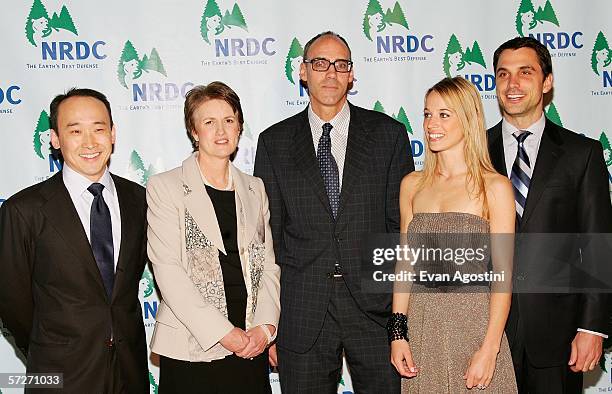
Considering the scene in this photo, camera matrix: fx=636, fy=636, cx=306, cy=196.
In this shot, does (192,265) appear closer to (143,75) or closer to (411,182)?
(411,182)

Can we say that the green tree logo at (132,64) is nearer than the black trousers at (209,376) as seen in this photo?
No

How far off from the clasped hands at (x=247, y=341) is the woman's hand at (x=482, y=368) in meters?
0.90

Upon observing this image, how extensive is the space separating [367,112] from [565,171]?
99 cm

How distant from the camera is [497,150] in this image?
3.02 m

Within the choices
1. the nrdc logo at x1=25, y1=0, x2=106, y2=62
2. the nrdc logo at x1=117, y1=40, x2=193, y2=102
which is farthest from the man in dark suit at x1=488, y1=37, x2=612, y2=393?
the nrdc logo at x1=25, y1=0, x2=106, y2=62

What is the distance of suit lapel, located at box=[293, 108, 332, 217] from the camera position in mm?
3043

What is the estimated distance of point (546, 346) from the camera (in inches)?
112

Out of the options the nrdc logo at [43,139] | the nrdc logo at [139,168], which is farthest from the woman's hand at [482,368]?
the nrdc logo at [43,139]

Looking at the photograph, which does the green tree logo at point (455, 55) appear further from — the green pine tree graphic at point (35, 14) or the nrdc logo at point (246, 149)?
the green pine tree graphic at point (35, 14)

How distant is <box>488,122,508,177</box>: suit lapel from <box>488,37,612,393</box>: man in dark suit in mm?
11

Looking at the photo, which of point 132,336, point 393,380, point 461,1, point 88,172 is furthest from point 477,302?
point 461,1

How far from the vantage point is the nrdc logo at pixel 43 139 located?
13.1 ft

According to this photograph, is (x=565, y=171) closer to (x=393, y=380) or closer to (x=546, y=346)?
(x=546, y=346)

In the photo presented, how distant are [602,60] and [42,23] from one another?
11.7 ft
